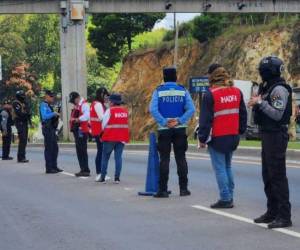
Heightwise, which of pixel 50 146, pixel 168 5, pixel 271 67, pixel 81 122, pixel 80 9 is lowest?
pixel 50 146

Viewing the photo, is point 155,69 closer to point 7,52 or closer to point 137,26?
point 137,26

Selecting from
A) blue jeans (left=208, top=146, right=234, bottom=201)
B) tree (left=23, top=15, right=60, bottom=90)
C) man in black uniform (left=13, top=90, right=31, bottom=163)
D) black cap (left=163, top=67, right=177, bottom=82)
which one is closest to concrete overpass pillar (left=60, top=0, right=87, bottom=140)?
man in black uniform (left=13, top=90, right=31, bottom=163)

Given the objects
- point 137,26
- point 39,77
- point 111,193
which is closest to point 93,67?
point 39,77

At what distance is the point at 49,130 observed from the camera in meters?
18.0

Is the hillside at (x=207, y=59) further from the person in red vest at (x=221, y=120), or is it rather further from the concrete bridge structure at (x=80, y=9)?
the person in red vest at (x=221, y=120)

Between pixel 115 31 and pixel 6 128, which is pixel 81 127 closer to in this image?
pixel 6 128

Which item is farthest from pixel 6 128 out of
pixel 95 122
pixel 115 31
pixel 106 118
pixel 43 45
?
pixel 43 45

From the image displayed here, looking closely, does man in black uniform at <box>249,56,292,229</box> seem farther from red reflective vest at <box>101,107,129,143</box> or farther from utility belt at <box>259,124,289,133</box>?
red reflective vest at <box>101,107,129,143</box>

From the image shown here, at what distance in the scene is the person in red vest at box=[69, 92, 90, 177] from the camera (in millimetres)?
16453

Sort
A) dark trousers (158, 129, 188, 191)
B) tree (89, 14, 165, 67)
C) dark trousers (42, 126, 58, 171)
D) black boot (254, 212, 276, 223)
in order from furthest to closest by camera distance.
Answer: tree (89, 14, 165, 67) → dark trousers (42, 126, 58, 171) → dark trousers (158, 129, 188, 191) → black boot (254, 212, 276, 223)

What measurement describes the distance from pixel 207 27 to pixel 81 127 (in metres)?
42.3

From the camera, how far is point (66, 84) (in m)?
46.7

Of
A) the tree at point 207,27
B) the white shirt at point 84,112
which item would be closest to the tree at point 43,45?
the tree at point 207,27

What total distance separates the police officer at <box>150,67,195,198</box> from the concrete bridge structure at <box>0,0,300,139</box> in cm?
3329
